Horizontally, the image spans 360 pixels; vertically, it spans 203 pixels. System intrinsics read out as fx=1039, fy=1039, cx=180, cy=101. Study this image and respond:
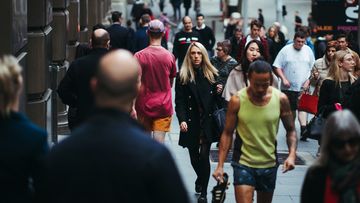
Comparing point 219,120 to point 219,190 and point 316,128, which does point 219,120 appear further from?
point 316,128

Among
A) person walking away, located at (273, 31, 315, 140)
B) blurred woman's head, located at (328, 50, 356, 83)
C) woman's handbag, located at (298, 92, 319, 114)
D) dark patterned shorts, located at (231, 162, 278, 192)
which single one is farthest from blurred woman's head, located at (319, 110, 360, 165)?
person walking away, located at (273, 31, 315, 140)

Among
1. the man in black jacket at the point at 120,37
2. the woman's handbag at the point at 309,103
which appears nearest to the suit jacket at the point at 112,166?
the woman's handbag at the point at 309,103

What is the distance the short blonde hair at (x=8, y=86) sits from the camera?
496 cm

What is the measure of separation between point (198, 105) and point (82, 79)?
2.31 metres

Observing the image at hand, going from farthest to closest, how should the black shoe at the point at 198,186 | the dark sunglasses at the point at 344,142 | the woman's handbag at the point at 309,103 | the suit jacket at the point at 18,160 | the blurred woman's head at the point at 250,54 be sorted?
the woman's handbag at the point at 309,103 < the black shoe at the point at 198,186 < the blurred woman's head at the point at 250,54 < the dark sunglasses at the point at 344,142 < the suit jacket at the point at 18,160

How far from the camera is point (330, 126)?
541 cm

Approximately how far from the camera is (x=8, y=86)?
4.99 metres

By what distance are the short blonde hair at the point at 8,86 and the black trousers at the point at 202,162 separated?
18.4ft

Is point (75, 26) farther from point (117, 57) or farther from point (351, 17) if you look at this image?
point (117, 57)

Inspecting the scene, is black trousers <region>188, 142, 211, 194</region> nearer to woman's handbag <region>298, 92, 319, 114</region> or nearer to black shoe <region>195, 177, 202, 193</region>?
black shoe <region>195, 177, 202, 193</region>

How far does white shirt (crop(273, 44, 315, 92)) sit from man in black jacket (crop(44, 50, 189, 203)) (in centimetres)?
1099

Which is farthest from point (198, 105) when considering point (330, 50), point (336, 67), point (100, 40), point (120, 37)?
point (120, 37)

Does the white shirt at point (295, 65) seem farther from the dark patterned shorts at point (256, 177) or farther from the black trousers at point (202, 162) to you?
the dark patterned shorts at point (256, 177)

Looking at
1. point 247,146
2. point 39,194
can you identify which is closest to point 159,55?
point 247,146
